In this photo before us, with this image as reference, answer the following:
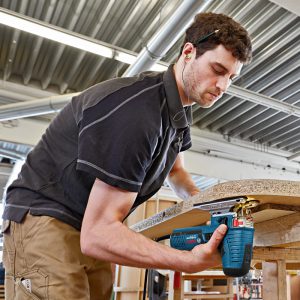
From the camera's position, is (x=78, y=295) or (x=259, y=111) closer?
(x=78, y=295)

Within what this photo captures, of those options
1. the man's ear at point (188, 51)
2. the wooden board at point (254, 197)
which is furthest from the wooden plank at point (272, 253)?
the man's ear at point (188, 51)

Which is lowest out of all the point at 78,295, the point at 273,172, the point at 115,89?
the point at 78,295

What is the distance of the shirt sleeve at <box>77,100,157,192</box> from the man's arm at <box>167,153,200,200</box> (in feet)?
1.91

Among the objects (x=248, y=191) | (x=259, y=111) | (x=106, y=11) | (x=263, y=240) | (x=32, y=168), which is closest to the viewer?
(x=248, y=191)

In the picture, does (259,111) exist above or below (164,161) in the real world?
above

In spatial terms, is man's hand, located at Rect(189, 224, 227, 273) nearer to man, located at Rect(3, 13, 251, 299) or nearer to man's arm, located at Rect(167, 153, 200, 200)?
man, located at Rect(3, 13, 251, 299)

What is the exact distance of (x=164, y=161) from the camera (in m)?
1.10

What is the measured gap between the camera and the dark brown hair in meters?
1.07

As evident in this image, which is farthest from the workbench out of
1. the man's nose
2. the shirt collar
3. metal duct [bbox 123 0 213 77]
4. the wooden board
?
metal duct [bbox 123 0 213 77]

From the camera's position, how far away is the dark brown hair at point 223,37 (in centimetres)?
107

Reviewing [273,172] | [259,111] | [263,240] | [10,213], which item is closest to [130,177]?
[10,213]

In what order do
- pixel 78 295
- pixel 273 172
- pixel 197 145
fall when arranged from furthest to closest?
pixel 273 172 < pixel 197 145 < pixel 78 295

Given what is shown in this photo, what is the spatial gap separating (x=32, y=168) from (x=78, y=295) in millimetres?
376

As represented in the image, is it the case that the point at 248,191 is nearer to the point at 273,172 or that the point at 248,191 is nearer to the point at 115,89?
the point at 115,89
